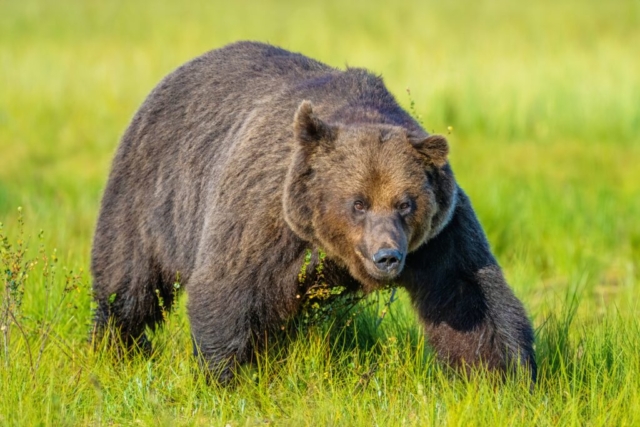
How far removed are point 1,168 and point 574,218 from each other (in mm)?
6882

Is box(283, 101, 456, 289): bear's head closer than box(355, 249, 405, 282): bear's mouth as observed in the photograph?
No

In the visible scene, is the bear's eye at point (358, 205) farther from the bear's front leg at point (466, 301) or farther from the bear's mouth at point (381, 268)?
the bear's front leg at point (466, 301)

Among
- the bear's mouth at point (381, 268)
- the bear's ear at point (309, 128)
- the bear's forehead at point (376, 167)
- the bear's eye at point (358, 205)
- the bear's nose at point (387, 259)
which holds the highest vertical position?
the bear's ear at point (309, 128)

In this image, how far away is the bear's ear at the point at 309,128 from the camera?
5.14 meters

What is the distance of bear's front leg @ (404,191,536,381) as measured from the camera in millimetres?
5492

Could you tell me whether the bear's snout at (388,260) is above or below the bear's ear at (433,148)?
below

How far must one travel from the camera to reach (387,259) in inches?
190

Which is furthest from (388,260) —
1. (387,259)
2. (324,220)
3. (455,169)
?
(455,169)

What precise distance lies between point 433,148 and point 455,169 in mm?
7393

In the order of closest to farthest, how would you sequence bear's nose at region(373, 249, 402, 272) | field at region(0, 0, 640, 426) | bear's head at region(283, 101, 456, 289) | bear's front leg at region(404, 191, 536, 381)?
bear's nose at region(373, 249, 402, 272) → bear's head at region(283, 101, 456, 289) → field at region(0, 0, 640, 426) → bear's front leg at region(404, 191, 536, 381)

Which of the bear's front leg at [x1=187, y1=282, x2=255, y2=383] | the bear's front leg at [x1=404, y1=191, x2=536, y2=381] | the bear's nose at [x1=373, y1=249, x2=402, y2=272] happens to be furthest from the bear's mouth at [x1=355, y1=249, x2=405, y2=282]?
the bear's front leg at [x1=187, y1=282, x2=255, y2=383]

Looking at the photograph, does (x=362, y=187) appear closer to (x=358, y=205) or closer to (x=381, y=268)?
(x=358, y=205)

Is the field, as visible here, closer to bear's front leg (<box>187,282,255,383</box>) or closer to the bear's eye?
bear's front leg (<box>187,282,255,383</box>)

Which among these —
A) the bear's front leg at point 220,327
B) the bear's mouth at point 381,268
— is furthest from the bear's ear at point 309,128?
the bear's front leg at point 220,327
